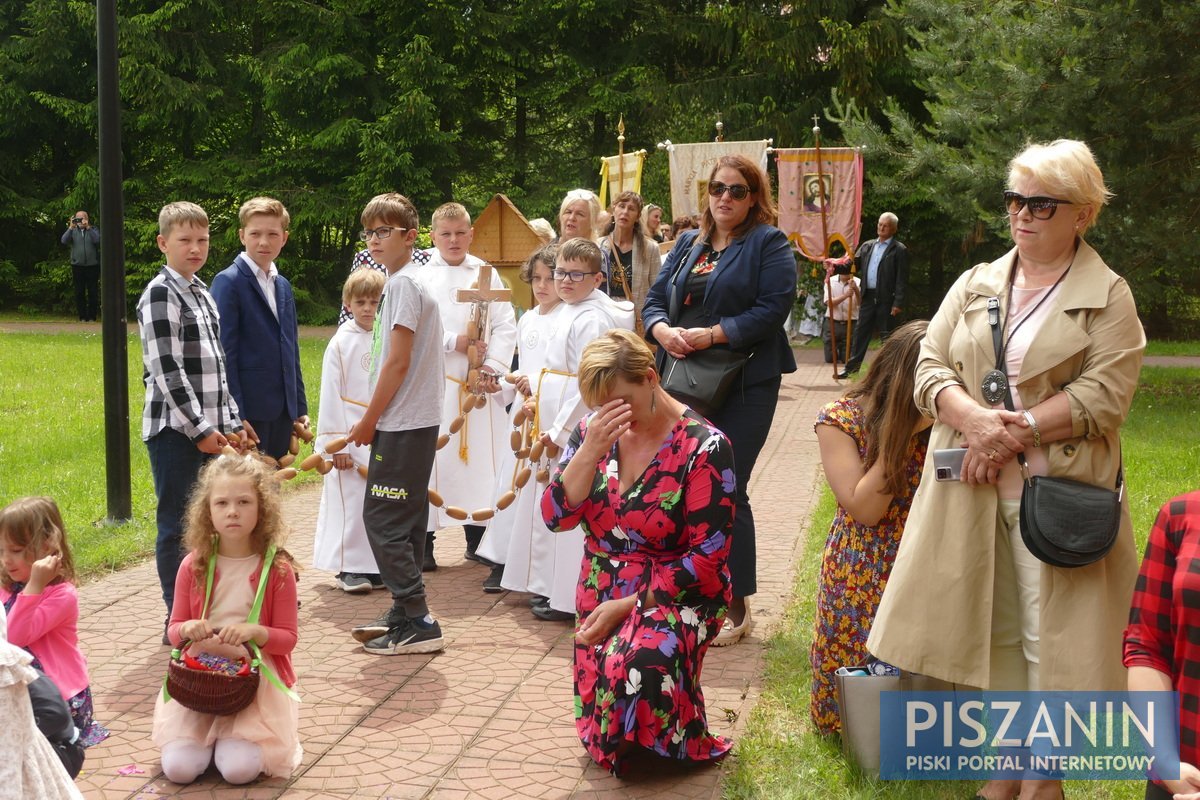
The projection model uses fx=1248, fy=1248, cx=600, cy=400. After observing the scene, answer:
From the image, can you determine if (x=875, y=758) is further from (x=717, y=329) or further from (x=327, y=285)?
(x=327, y=285)

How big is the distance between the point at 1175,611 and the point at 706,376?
3010 mm

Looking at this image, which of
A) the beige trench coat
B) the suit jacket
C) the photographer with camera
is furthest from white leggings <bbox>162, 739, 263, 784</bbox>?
the photographer with camera

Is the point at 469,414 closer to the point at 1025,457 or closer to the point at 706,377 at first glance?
the point at 706,377

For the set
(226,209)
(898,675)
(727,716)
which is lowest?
(727,716)

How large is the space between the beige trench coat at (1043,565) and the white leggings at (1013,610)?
57 millimetres

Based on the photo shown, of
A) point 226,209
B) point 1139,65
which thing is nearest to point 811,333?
point 1139,65

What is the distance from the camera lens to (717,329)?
5633 mm

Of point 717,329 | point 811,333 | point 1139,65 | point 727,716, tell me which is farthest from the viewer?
point 811,333

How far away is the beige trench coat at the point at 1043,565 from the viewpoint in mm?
3584

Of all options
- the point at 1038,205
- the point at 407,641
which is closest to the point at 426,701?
the point at 407,641

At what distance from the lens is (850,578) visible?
4.49 meters

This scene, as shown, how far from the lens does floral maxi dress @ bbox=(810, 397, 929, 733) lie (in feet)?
14.6

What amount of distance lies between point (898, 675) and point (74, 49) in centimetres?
2948

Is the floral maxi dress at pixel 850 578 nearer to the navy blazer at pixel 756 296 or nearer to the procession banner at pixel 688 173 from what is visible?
the navy blazer at pixel 756 296
